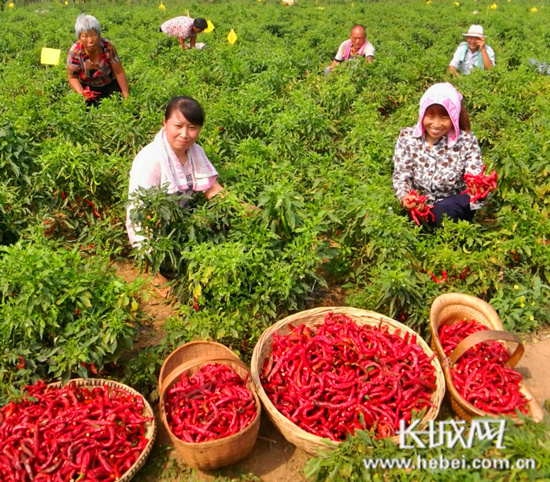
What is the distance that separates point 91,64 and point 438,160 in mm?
5216

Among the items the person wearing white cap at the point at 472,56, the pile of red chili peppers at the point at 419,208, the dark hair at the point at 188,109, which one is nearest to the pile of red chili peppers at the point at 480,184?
the pile of red chili peppers at the point at 419,208

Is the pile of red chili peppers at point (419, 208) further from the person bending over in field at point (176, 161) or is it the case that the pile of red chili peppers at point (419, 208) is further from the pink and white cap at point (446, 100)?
the person bending over in field at point (176, 161)

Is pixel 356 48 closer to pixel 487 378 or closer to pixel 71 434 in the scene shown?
pixel 487 378

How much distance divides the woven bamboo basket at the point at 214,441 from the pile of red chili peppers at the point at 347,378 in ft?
0.91

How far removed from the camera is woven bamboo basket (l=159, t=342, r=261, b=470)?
3.63 meters

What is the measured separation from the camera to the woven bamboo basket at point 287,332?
3.77 m

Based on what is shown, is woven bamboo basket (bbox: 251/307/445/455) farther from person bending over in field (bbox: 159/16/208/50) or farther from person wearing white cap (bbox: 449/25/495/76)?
person bending over in field (bbox: 159/16/208/50)

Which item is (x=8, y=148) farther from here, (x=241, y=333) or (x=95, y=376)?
(x=241, y=333)

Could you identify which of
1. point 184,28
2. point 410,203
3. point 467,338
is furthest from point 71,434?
point 184,28

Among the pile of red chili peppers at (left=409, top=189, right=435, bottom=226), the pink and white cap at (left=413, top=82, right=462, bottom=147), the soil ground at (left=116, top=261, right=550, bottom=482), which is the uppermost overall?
the pink and white cap at (left=413, top=82, right=462, bottom=147)

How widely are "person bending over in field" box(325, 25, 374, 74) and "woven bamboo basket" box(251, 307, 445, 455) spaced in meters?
7.16

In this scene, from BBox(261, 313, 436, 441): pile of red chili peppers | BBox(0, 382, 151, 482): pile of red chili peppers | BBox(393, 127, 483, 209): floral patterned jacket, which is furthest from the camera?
BBox(393, 127, 483, 209): floral patterned jacket

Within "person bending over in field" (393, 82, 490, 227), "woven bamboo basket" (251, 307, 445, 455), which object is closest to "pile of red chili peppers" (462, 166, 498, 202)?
"person bending over in field" (393, 82, 490, 227)

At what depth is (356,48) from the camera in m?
11.1
